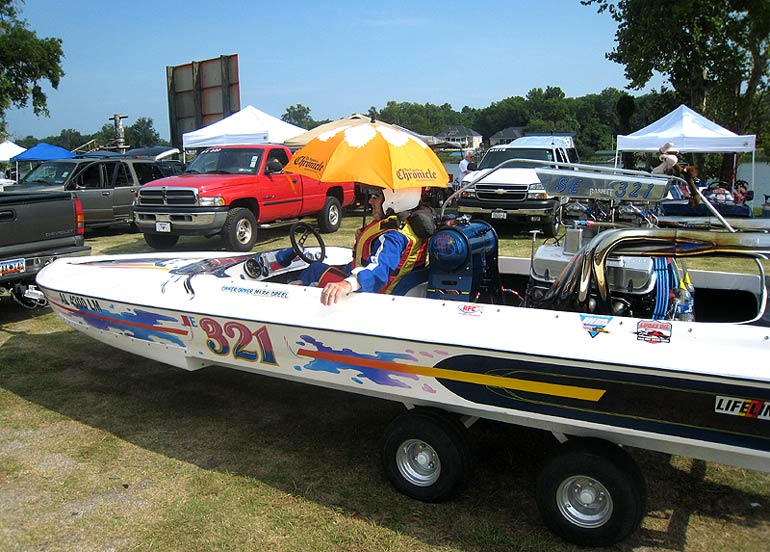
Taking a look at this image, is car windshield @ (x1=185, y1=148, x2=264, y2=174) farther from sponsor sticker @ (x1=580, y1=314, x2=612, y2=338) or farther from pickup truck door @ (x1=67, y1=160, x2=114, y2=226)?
sponsor sticker @ (x1=580, y1=314, x2=612, y2=338)

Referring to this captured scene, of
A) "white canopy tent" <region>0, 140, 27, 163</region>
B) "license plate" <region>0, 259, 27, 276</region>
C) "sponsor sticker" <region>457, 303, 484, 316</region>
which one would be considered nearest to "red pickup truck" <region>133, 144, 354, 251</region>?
"license plate" <region>0, 259, 27, 276</region>

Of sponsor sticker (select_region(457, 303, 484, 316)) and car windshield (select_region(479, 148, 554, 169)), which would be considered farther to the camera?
car windshield (select_region(479, 148, 554, 169))

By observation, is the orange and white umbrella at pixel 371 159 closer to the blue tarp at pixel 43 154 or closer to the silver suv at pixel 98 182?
the silver suv at pixel 98 182

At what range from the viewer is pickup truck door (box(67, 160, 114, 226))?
1141 cm

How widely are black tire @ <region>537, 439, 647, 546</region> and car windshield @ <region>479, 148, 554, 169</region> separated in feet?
31.1

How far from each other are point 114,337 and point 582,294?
3.00 metres

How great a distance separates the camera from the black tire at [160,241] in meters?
10.2

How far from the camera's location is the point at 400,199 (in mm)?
3508

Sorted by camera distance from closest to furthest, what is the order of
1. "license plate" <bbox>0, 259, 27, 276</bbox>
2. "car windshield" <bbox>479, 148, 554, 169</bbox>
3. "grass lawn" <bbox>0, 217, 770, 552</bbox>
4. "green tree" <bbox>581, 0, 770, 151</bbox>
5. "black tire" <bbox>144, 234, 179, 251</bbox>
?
"grass lawn" <bbox>0, 217, 770, 552</bbox>, "license plate" <bbox>0, 259, 27, 276</bbox>, "black tire" <bbox>144, 234, 179, 251</bbox>, "car windshield" <bbox>479, 148, 554, 169</bbox>, "green tree" <bbox>581, 0, 770, 151</bbox>

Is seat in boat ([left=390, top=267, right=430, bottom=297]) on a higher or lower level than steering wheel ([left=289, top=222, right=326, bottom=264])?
lower

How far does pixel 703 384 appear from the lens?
225 cm

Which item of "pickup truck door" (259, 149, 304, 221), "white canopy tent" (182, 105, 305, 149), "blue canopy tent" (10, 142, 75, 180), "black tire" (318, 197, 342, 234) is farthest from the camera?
"blue canopy tent" (10, 142, 75, 180)

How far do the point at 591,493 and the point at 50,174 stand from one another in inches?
497

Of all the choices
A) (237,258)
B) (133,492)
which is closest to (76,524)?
(133,492)
